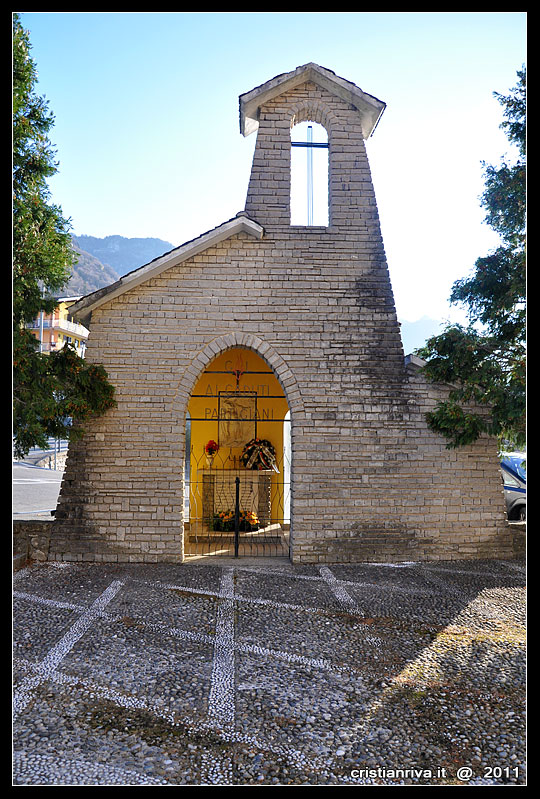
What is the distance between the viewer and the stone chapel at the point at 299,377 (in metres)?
7.92

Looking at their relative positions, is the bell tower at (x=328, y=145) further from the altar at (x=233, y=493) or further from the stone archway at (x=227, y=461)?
the altar at (x=233, y=493)

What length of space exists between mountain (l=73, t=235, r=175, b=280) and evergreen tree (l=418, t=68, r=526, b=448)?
130 metres

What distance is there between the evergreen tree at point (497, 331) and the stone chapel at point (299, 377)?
33.0 inches

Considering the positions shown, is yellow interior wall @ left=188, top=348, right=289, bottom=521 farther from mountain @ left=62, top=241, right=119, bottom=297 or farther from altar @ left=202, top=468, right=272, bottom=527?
mountain @ left=62, top=241, right=119, bottom=297

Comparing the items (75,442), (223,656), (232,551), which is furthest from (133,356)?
(223,656)

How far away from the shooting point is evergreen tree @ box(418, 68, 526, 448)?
5.79 metres

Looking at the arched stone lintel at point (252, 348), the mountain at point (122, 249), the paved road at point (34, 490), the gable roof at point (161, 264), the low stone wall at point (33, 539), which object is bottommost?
the paved road at point (34, 490)

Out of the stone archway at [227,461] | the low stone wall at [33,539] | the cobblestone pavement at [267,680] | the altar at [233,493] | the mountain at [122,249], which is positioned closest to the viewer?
the cobblestone pavement at [267,680]

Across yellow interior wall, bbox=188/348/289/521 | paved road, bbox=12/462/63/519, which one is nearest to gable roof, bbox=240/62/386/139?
yellow interior wall, bbox=188/348/289/521

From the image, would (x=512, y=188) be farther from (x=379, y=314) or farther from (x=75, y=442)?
(x=75, y=442)

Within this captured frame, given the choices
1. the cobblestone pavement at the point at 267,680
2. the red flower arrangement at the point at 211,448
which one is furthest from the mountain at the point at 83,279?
the red flower arrangement at the point at 211,448

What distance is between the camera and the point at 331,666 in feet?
15.2

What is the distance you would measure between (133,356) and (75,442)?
166 cm
